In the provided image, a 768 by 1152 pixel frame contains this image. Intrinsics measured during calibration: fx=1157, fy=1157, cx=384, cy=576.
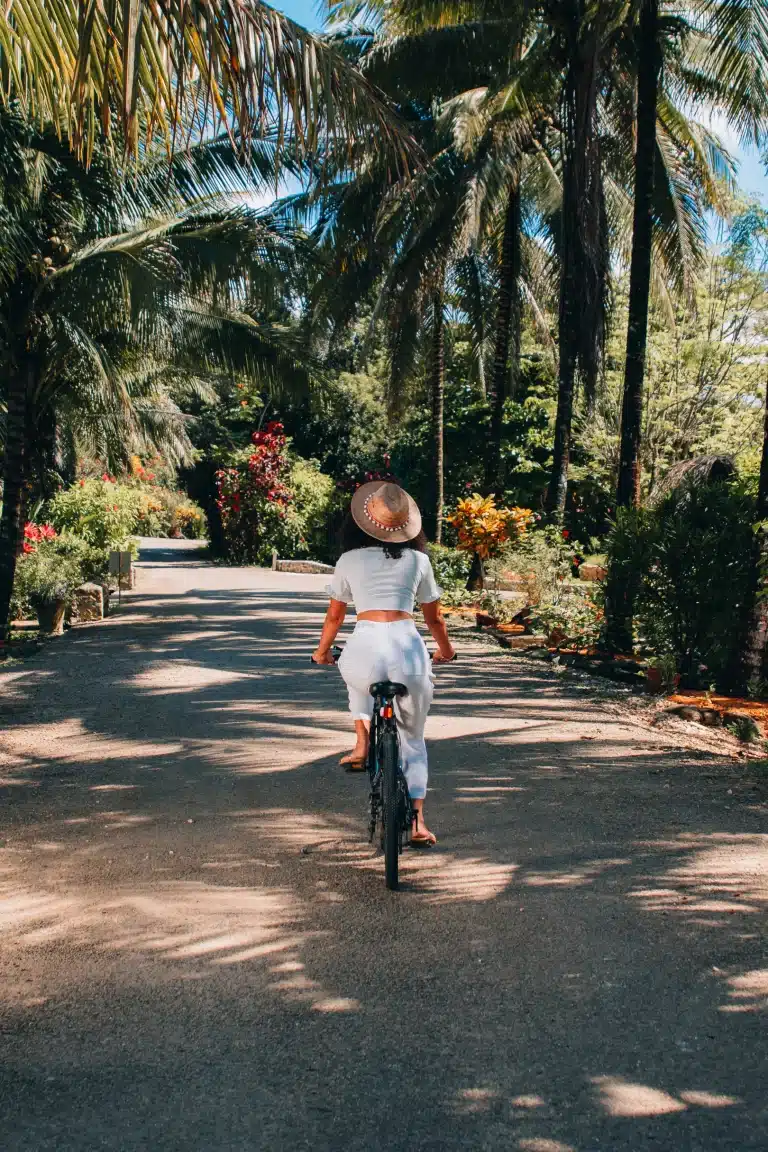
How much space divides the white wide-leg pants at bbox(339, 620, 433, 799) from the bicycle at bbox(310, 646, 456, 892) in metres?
0.07

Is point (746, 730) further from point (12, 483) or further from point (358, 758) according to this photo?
point (12, 483)

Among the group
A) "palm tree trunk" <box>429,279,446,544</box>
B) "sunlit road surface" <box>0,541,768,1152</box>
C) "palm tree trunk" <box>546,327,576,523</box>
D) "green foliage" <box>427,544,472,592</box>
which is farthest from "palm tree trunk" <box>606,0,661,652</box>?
"palm tree trunk" <box>429,279,446,544</box>

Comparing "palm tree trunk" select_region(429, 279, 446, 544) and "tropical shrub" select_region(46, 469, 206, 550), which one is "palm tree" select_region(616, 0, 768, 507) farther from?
"tropical shrub" select_region(46, 469, 206, 550)

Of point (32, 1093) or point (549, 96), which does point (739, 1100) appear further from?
point (549, 96)

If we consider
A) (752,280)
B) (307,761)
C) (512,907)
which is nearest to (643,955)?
(512,907)

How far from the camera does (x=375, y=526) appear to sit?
553 cm

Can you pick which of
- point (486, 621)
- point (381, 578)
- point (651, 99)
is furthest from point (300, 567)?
point (381, 578)

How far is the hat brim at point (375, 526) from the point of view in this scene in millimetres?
5516

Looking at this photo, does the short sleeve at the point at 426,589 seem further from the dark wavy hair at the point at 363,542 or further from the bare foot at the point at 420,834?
the bare foot at the point at 420,834

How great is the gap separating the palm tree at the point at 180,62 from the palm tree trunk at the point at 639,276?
594cm

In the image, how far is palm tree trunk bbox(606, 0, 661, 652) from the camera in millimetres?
12703

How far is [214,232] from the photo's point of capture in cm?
1455

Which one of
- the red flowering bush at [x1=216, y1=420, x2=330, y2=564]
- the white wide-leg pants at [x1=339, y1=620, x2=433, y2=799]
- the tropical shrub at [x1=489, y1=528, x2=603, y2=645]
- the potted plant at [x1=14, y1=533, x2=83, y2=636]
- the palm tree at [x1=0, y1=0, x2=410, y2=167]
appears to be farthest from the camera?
the red flowering bush at [x1=216, y1=420, x2=330, y2=564]

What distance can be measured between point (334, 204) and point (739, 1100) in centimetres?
Result: 2051
